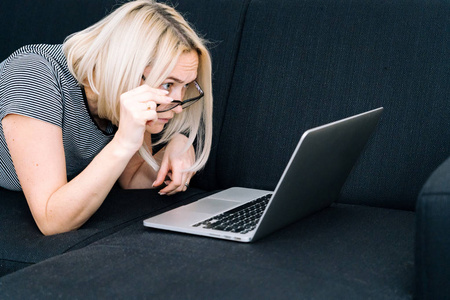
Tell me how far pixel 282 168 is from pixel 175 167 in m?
0.29

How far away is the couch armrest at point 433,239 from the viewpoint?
94 centimetres

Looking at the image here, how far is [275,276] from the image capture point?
1.02 m

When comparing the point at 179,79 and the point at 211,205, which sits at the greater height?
the point at 179,79

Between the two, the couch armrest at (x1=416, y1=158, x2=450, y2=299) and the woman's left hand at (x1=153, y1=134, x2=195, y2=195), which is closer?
the couch armrest at (x1=416, y1=158, x2=450, y2=299)

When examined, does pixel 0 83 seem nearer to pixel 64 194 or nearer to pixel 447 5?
pixel 64 194

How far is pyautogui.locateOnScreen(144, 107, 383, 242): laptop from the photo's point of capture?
3.65 ft

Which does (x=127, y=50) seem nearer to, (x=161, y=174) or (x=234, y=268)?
(x=161, y=174)

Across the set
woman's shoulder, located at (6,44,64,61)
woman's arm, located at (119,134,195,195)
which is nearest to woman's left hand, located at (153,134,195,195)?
woman's arm, located at (119,134,195,195)

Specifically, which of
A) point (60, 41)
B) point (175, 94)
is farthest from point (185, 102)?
point (60, 41)

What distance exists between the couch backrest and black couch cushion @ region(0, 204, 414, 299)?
31 centimetres

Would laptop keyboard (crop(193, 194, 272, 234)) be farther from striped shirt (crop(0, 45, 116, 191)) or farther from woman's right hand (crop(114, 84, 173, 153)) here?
striped shirt (crop(0, 45, 116, 191))

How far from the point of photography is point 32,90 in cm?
141

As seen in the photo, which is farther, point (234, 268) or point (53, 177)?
point (53, 177)

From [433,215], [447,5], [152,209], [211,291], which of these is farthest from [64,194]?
[447,5]
